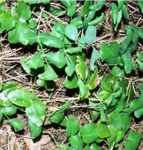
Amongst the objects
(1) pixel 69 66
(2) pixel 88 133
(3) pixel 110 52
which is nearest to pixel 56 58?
(1) pixel 69 66

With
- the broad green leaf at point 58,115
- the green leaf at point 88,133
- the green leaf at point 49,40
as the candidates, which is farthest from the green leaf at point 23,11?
the green leaf at point 88,133

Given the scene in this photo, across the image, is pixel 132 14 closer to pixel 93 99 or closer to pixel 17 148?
pixel 93 99

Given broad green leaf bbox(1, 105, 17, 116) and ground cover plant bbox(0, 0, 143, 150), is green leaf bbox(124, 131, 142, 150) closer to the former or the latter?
ground cover plant bbox(0, 0, 143, 150)

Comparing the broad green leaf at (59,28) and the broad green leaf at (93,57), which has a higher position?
the broad green leaf at (59,28)

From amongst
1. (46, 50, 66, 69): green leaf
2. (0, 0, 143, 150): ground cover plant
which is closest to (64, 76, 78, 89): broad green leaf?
(0, 0, 143, 150): ground cover plant

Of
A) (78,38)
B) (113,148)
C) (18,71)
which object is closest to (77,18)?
(78,38)

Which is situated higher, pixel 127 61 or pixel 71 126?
pixel 127 61

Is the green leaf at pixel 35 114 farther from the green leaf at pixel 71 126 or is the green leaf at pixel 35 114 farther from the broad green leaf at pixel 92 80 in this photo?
the broad green leaf at pixel 92 80

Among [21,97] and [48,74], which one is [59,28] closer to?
[48,74]
